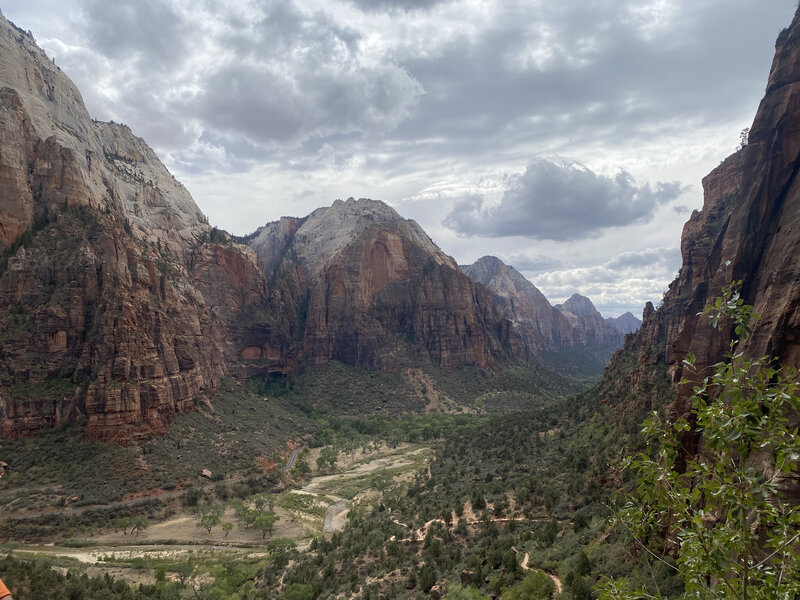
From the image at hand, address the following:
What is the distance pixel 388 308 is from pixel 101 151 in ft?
290

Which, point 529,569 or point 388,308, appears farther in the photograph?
point 388,308

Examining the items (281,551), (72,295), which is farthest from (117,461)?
(281,551)

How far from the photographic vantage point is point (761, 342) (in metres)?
16.4

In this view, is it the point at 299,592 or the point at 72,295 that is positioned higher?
the point at 72,295

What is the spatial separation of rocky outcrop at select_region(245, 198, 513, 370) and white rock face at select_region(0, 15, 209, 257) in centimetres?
3923

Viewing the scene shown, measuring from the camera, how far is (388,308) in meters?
144

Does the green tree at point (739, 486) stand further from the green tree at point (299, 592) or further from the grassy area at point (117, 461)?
the grassy area at point (117, 461)

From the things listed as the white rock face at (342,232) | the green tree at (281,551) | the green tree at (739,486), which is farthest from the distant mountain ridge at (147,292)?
the green tree at (739,486)

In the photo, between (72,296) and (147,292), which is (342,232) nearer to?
(147,292)

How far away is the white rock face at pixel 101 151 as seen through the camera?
266 ft

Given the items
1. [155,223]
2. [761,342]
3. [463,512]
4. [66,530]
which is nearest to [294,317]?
[155,223]

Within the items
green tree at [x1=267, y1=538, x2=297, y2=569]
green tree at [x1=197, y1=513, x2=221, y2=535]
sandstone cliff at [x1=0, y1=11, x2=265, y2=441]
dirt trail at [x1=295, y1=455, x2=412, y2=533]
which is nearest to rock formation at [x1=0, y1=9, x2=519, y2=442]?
sandstone cliff at [x1=0, y1=11, x2=265, y2=441]

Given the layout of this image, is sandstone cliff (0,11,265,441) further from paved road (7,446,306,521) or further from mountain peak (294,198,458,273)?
mountain peak (294,198,458,273)

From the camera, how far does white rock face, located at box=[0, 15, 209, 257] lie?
8112 cm
